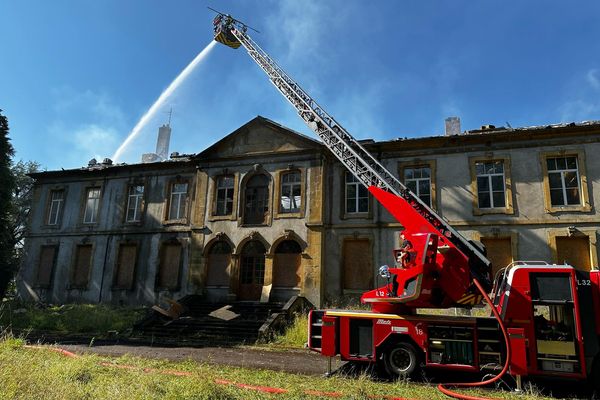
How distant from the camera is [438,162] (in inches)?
741

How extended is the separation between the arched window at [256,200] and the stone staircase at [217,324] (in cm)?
414

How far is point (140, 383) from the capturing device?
20.9 ft

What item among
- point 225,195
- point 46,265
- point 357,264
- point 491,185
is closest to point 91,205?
point 46,265

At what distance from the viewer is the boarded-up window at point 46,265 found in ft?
78.8

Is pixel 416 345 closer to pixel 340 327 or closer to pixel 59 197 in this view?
pixel 340 327

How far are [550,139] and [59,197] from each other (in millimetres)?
25987

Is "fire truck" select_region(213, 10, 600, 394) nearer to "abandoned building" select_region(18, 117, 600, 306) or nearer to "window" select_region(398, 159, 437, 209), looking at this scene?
"window" select_region(398, 159, 437, 209)

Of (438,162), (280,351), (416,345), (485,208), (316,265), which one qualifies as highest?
(438,162)

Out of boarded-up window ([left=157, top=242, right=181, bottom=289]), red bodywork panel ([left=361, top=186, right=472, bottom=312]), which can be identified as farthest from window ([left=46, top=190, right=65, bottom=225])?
red bodywork panel ([left=361, top=186, right=472, bottom=312])

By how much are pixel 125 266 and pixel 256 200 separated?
8110mm

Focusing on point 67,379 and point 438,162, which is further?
point 438,162

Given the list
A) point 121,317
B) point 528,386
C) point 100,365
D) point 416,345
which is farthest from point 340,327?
point 121,317

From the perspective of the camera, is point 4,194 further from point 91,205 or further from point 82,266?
point 82,266

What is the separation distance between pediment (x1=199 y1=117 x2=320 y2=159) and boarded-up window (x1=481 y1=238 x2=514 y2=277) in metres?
8.56
